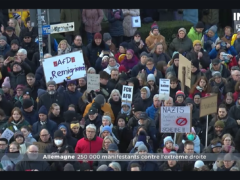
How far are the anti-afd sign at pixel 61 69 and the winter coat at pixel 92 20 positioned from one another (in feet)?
14.7

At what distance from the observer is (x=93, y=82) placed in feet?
58.7

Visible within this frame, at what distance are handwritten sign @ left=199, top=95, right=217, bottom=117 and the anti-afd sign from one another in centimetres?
358

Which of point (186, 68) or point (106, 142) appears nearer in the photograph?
point (106, 142)

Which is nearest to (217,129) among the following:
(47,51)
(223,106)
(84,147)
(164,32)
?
(223,106)

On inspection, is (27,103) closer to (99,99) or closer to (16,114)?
(16,114)

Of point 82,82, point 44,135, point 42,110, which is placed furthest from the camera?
point 82,82

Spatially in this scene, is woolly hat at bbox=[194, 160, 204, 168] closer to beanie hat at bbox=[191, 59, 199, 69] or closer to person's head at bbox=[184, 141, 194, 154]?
person's head at bbox=[184, 141, 194, 154]

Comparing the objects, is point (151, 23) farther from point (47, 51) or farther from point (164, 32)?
point (47, 51)

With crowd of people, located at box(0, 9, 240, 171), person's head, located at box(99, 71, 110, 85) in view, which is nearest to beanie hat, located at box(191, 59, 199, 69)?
crowd of people, located at box(0, 9, 240, 171)

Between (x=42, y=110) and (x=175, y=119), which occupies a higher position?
(x=42, y=110)

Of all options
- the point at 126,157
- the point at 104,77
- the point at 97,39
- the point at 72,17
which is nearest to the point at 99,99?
the point at 104,77

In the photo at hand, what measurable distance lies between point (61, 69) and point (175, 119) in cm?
384

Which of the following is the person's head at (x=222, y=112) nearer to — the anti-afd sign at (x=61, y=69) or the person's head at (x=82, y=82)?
the person's head at (x=82, y=82)

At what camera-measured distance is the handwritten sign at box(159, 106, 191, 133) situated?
15516 mm
